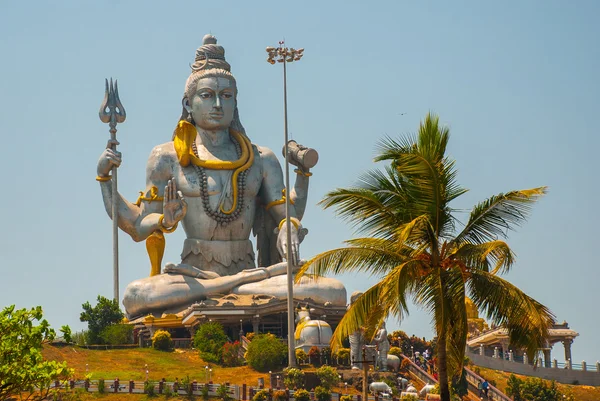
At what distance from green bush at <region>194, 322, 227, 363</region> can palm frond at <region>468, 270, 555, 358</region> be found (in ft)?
57.8

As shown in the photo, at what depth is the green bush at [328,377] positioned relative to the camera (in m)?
33.1

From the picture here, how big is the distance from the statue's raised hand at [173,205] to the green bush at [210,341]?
3.78 meters

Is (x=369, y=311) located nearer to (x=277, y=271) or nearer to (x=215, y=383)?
(x=215, y=383)

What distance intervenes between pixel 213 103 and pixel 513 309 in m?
24.7

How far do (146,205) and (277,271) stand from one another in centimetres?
478

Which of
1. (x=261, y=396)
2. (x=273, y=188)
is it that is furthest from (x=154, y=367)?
(x=273, y=188)

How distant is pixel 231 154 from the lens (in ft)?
144

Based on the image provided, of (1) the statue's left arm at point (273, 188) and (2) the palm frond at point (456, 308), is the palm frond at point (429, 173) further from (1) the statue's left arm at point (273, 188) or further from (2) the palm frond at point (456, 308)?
(1) the statue's left arm at point (273, 188)

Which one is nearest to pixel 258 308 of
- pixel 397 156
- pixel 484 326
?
pixel 484 326

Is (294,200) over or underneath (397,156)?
over

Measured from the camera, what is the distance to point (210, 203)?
4312cm

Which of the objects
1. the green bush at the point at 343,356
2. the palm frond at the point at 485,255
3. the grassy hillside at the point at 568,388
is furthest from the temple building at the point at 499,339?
the palm frond at the point at 485,255

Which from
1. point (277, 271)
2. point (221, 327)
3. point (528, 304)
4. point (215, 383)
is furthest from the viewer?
point (277, 271)

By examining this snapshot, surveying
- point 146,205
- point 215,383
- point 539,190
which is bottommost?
point 215,383
